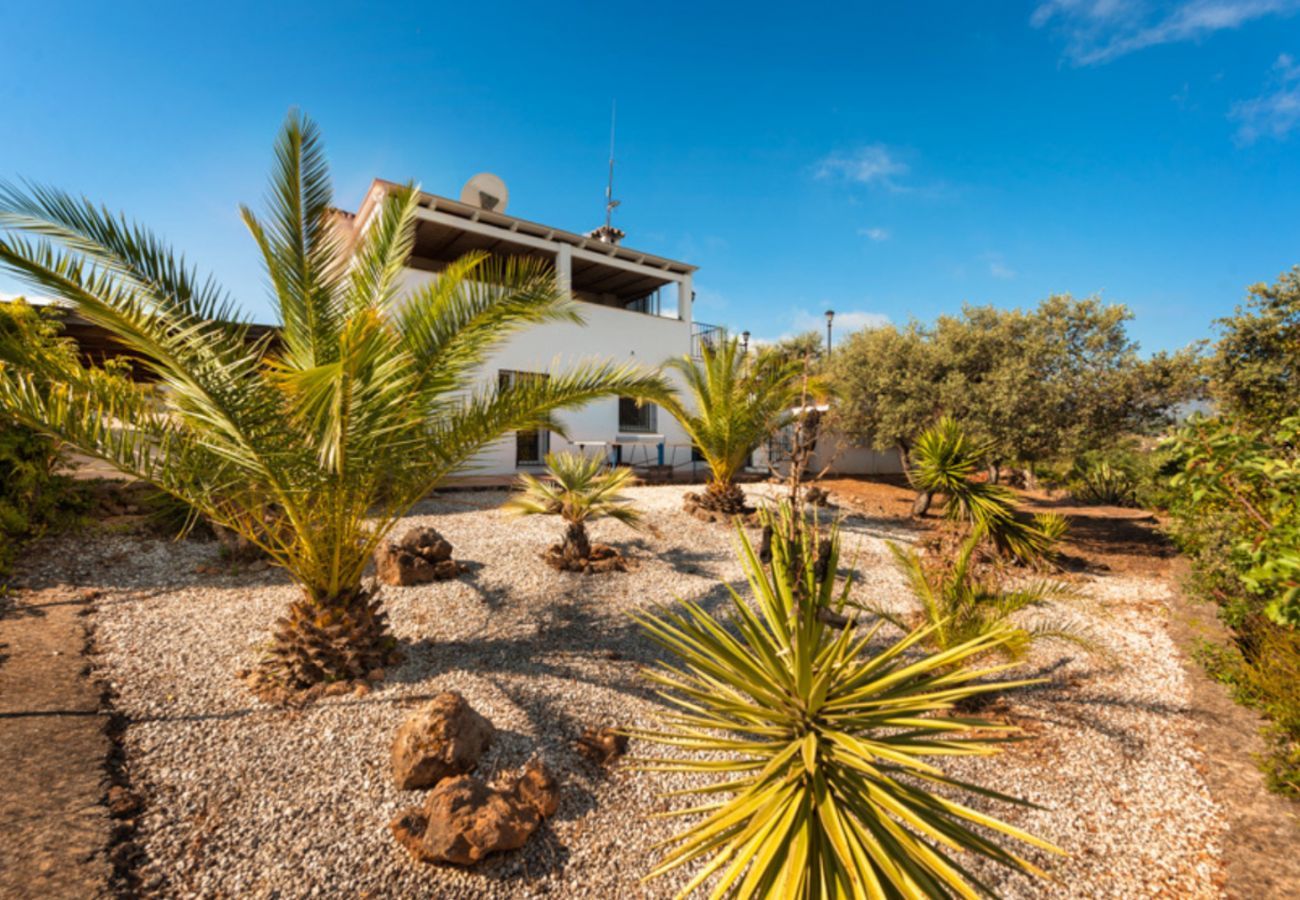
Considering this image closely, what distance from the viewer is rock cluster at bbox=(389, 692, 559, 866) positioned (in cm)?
258

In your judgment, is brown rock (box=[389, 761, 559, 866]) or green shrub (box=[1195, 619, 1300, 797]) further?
green shrub (box=[1195, 619, 1300, 797])

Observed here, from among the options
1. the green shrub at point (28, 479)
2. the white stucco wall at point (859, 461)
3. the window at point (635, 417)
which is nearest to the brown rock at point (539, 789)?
the green shrub at point (28, 479)

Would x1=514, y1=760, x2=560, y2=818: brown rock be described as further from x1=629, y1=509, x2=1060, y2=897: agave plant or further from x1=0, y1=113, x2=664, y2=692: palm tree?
x1=0, y1=113, x2=664, y2=692: palm tree

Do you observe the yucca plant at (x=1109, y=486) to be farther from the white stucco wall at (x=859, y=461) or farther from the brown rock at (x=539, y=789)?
the brown rock at (x=539, y=789)

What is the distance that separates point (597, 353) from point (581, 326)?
2.75 m

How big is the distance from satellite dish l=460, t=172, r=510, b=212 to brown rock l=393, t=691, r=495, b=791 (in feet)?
49.6

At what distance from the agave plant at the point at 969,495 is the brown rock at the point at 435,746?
7.54 m

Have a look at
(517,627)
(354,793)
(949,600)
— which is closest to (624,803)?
(354,793)

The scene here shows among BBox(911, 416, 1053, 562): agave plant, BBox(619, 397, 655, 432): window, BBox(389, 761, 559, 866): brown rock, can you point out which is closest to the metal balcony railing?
BBox(619, 397, 655, 432): window

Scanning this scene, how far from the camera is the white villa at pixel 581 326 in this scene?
13719mm

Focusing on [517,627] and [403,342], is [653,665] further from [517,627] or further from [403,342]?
[403,342]

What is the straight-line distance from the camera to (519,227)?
46.6ft

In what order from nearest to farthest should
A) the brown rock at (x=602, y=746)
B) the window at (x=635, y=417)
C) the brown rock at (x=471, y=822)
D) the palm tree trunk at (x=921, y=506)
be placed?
the brown rock at (x=471, y=822) → the brown rock at (x=602, y=746) → the palm tree trunk at (x=921, y=506) → the window at (x=635, y=417)

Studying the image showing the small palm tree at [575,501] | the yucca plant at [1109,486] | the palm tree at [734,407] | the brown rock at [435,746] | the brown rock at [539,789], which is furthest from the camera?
the yucca plant at [1109,486]
